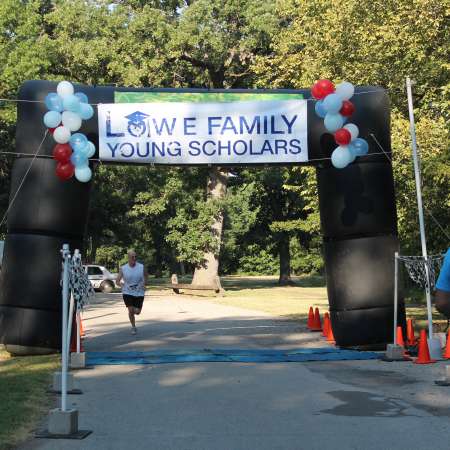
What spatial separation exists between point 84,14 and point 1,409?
1401 inches

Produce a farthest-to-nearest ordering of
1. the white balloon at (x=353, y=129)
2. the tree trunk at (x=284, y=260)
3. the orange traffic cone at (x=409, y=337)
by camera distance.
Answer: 1. the tree trunk at (x=284, y=260)
2. the orange traffic cone at (x=409, y=337)
3. the white balloon at (x=353, y=129)

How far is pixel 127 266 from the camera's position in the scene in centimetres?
1570

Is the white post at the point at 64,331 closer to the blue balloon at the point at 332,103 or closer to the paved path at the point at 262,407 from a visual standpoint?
the paved path at the point at 262,407

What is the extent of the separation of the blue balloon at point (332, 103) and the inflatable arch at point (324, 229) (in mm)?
991

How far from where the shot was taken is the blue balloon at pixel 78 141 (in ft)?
39.9

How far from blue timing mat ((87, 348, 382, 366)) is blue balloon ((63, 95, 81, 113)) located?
13.0 ft

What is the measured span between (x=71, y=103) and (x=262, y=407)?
19.7ft

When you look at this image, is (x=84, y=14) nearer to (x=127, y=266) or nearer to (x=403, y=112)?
(x=403, y=112)

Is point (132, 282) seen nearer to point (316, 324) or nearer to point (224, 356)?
point (224, 356)

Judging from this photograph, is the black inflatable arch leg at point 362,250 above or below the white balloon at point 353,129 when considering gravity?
below

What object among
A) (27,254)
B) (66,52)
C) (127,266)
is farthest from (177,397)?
(66,52)

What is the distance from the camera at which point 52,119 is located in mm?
11938

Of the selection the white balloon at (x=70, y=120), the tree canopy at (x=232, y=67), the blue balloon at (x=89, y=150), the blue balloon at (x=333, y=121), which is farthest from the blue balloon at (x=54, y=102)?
the tree canopy at (x=232, y=67)

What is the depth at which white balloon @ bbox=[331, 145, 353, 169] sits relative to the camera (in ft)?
40.7
